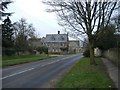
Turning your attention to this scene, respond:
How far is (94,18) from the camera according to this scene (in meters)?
28.4

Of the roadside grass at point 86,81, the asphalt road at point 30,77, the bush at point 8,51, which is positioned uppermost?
the bush at point 8,51

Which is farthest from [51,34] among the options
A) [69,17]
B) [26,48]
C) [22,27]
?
[69,17]

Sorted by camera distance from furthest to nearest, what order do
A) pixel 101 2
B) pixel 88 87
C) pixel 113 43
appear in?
pixel 113 43, pixel 101 2, pixel 88 87

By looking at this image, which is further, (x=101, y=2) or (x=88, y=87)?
(x=101, y=2)

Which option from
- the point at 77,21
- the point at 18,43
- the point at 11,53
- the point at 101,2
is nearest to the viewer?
the point at 101,2

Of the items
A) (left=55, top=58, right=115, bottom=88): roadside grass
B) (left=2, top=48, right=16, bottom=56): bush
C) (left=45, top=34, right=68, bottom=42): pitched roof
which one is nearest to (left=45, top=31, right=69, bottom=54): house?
(left=45, top=34, right=68, bottom=42): pitched roof

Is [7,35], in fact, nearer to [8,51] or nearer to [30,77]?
[8,51]

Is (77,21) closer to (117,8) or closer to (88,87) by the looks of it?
(117,8)

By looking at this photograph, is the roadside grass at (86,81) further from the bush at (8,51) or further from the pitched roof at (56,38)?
the pitched roof at (56,38)

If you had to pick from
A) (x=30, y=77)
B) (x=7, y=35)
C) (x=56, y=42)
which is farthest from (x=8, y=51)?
(x=56, y=42)

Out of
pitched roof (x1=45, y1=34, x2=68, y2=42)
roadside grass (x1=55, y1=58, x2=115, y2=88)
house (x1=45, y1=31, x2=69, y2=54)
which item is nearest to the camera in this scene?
roadside grass (x1=55, y1=58, x2=115, y2=88)

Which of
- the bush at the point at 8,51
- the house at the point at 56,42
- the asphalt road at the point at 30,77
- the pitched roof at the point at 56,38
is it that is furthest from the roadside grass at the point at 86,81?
the pitched roof at the point at 56,38

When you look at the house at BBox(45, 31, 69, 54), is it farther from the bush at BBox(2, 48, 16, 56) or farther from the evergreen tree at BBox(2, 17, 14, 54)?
the bush at BBox(2, 48, 16, 56)

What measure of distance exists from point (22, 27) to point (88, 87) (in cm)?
7793
